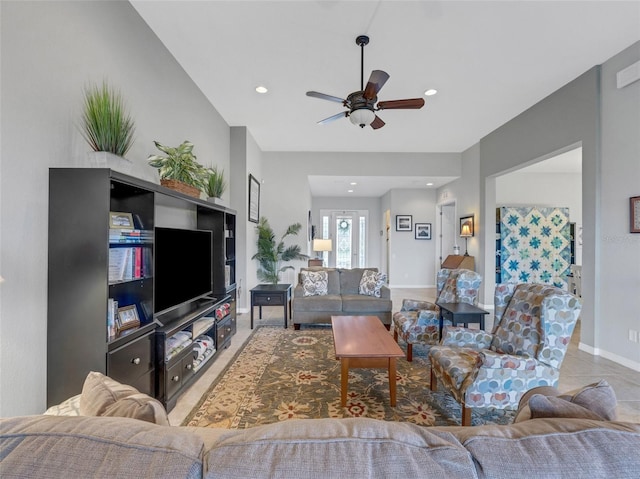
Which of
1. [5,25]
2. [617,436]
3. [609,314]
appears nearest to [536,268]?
[609,314]

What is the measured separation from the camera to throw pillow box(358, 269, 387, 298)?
14.5 ft

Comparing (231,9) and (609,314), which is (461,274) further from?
(231,9)

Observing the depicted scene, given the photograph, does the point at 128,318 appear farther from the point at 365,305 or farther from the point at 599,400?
the point at 365,305

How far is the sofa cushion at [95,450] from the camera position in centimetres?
49

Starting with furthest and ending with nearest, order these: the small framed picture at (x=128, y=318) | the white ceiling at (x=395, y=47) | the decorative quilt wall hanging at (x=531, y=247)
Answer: the decorative quilt wall hanging at (x=531, y=247) → the white ceiling at (x=395, y=47) → the small framed picture at (x=128, y=318)

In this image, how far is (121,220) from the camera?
1.94 metres

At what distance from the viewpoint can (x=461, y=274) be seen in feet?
10.9

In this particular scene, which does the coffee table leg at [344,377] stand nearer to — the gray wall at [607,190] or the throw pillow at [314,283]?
the throw pillow at [314,283]

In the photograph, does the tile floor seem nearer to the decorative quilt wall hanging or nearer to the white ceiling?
the decorative quilt wall hanging

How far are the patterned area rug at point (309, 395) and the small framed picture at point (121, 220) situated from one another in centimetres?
142

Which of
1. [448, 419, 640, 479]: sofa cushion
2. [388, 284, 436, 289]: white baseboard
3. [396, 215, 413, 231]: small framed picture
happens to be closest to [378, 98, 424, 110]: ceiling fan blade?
[448, 419, 640, 479]: sofa cushion

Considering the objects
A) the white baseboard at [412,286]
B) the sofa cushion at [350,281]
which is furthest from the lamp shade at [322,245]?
the white baseboard at [412,286]

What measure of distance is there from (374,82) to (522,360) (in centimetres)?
237

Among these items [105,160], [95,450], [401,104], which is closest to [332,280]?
[401,104]
